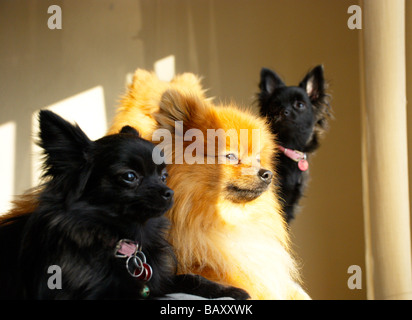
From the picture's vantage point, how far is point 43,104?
96.2 inches

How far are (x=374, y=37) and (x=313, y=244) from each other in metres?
1.55

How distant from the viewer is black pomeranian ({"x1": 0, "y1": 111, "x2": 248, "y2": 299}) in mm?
1010

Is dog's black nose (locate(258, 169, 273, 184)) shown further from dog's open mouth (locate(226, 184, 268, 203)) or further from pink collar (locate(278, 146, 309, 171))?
pink collar (locate(278, 146, 309, 171))

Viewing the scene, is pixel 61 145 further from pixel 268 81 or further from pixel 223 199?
pixel 268 81

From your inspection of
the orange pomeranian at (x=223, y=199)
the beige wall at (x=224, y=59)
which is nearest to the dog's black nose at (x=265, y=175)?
the orange pomeranian at (x=223, y=199)

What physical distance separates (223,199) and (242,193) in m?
0.07

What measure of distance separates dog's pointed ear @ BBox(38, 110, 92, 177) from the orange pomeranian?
0.40m

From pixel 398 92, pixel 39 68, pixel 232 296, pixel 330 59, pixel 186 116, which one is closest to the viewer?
pixel 232 296

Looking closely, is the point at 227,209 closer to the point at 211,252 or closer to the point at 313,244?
the point at 211,252

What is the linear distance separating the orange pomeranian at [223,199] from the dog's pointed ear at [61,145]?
15.6 inches

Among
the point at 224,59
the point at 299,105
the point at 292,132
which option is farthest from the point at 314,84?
the point at 224,59

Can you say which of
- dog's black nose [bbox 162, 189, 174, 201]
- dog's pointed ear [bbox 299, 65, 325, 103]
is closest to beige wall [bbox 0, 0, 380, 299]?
dog's pointed ear [bbox 299, 65, 325, 103]

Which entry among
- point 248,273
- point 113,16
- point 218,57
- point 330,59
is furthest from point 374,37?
point 113,16

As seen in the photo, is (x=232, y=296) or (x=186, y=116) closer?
(x=232, y=296)
